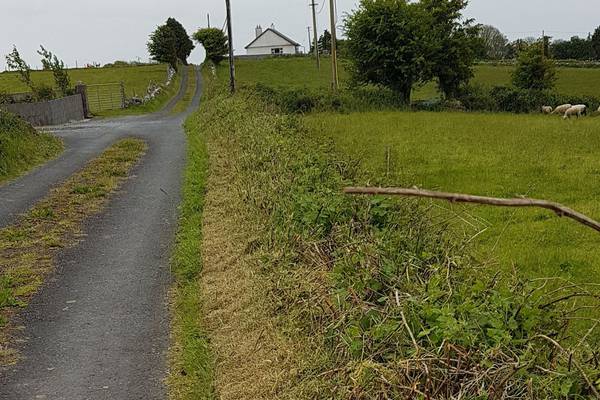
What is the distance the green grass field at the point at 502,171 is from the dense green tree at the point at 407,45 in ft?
30.7

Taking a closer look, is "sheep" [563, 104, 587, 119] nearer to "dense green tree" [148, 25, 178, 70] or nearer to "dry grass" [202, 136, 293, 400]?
"dry grass" [202, 136, 293, 400]

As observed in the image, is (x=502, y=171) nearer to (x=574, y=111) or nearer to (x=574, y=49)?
(x=574, y=111)

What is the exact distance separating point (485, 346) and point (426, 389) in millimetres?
403

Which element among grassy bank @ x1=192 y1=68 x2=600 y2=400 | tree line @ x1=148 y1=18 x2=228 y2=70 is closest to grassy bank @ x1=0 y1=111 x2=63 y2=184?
grassy bank @ x1=192 y1=68 x2=600 y2=400

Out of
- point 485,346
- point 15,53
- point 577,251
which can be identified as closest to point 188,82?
point 15,53

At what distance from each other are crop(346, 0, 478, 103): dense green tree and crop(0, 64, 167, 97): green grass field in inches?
739

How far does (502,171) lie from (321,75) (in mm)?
47068

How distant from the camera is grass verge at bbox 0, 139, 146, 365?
649 centimetres

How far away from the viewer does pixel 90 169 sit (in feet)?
45.9

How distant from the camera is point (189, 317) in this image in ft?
19.9

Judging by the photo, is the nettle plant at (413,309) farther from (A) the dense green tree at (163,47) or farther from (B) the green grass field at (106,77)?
(A) the dense green tree at (163,47)

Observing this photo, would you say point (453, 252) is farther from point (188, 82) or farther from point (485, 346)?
point (188, 82)

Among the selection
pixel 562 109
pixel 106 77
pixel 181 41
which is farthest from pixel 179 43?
Result: pixel 562 109

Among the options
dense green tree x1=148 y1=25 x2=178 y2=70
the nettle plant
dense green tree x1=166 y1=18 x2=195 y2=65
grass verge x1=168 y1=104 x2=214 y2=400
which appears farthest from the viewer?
dense green tree x1=166 y1=18 x2=195 y2=65
